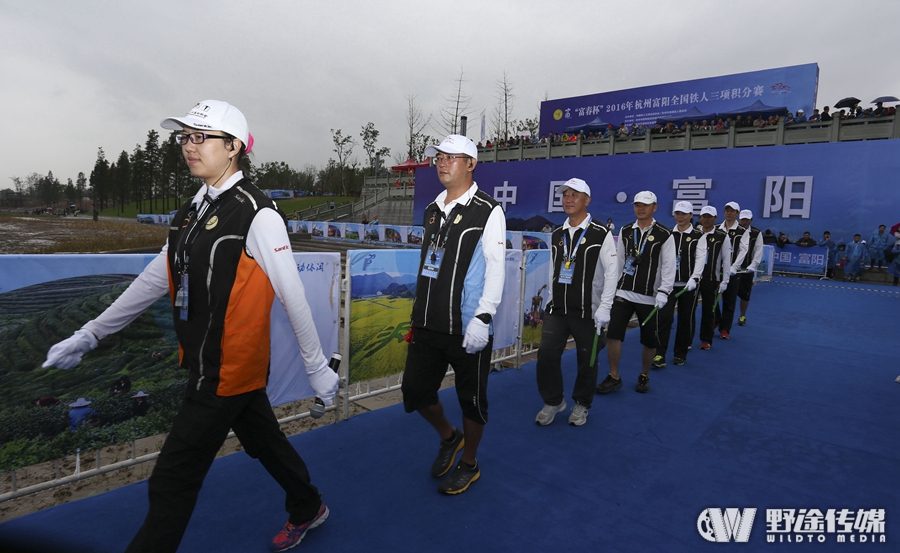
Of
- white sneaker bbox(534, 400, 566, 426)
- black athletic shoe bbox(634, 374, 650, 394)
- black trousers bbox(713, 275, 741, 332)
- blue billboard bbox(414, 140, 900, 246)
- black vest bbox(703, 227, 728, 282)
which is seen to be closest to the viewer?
white sneaker bbox(534, 400, 566, 426)

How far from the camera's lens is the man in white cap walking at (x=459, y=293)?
2.79 meters

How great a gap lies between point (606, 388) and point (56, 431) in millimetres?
4339

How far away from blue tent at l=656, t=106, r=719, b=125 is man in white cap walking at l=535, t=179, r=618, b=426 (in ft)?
78.4

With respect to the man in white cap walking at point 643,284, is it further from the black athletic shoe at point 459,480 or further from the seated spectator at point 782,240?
the seated spectator at point 782,240

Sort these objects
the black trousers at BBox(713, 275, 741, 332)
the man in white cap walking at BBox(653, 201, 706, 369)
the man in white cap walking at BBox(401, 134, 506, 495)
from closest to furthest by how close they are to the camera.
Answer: the man in white cap walking at BBox(401, 134, 506, 495) → the man in white cap walking at BBox(653, 201, 706, 369) → the black trousers at BBox(713, 275, 741, 332)

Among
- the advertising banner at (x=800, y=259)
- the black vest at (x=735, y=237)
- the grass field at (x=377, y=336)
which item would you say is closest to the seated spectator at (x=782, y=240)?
the advertising banner at (x=800, y=259)

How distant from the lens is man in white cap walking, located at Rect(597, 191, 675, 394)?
4.96 meters

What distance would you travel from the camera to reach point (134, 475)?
3.31 metres

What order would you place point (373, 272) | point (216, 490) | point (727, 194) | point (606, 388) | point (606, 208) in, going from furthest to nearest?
point (606, 208) → point (727, 194) → point (606, 388) → point (373, 272) → point (216, 490)

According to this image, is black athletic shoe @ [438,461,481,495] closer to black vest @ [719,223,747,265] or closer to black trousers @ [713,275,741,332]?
black trousers @ [713,275,741,332]

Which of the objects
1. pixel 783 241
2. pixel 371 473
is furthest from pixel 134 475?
pixel 783 241

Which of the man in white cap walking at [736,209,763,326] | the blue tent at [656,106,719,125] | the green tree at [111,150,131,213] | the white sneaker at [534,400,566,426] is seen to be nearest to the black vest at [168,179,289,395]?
the white sneaker at [534,400,566,426]

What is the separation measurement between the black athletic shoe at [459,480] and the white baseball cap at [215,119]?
2.18 meters

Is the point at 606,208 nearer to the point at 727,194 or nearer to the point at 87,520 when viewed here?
the point at 727,194
